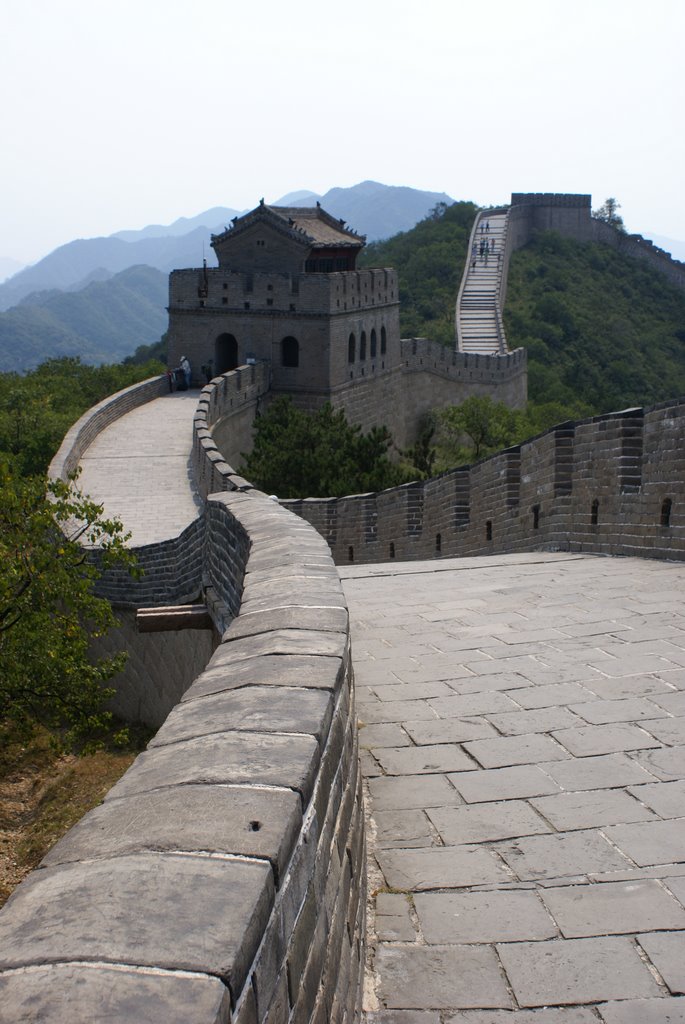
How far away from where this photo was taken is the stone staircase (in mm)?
47844

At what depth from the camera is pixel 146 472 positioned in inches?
810

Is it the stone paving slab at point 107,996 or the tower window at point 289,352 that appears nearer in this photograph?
the stone paving slab at point 107,996

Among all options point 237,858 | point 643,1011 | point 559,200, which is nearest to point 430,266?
point 559,200

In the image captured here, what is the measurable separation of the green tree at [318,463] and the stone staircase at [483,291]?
21.2m

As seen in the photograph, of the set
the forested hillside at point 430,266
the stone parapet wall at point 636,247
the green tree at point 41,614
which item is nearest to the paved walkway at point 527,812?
the green tree at point 41,614

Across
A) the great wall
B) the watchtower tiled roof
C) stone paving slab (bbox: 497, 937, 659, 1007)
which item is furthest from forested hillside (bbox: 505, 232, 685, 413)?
stone paving slab (bbox: 497, 937, 659, 1007)

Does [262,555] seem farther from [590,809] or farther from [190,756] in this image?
[190,756]

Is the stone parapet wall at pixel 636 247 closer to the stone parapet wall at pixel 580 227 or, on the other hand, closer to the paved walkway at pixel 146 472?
the stone parapet wall at pixel 580 227

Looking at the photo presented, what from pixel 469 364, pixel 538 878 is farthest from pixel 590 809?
pixel 469 364

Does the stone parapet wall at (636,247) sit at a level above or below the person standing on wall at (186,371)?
above

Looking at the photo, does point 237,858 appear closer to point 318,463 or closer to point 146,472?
point 146,472

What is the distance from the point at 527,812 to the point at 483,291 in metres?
50.6

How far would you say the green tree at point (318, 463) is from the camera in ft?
75.2

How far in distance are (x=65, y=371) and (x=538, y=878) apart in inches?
1286
